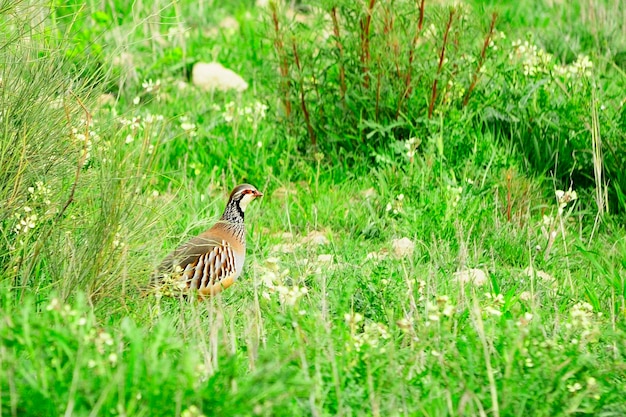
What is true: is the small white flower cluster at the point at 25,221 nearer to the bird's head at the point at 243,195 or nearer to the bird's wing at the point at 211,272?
the bird's wing at the point at 211,272

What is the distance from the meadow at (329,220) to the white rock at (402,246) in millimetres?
12

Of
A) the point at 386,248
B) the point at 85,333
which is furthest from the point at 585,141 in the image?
the point at 85,333

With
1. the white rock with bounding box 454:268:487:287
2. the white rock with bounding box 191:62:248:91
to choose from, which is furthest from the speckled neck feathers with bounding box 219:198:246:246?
the white rock with bounding box 191:62:248:91

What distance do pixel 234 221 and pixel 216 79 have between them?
283cm

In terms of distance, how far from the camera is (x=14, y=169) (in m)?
4.38

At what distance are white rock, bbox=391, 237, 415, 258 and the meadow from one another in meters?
0.01

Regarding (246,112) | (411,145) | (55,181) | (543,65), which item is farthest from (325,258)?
(543,65)

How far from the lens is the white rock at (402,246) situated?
213 inches

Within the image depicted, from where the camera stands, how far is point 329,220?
6090mm

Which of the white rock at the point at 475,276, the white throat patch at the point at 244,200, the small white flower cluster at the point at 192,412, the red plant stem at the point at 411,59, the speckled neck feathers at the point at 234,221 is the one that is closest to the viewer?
the small white flower cluster at the point at 192,412

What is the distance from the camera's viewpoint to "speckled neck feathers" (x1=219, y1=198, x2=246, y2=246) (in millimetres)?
5402

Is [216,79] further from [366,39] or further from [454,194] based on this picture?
[454,194]

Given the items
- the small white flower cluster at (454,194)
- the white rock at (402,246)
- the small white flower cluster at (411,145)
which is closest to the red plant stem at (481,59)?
the small white flower cluster at (411,145)

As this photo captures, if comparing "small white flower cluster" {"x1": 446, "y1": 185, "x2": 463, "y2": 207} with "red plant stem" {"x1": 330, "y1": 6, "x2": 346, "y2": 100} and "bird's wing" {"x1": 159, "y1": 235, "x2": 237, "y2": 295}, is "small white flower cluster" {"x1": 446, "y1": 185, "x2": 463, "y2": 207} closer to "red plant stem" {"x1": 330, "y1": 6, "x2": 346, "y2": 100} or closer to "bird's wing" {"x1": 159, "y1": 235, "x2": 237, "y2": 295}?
"red plant stem" {"x1": 330, "y1": 6, "x2": 346, "y2": 100}
